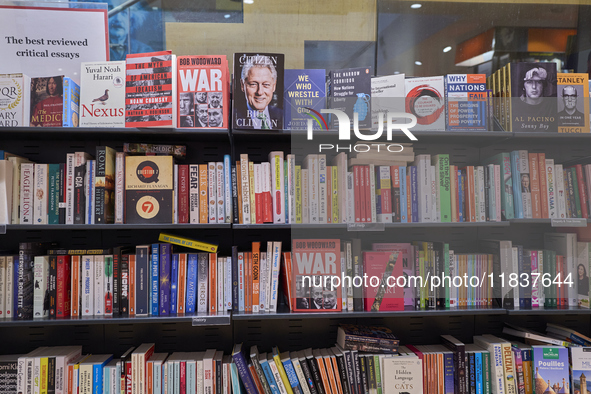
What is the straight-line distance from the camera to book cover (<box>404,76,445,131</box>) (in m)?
1.88

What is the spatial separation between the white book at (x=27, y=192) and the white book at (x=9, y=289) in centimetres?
19

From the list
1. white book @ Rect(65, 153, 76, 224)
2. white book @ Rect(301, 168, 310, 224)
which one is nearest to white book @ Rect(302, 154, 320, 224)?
white book @ Rect(301, 168, 310, 224)

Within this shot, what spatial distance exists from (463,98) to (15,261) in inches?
86.8

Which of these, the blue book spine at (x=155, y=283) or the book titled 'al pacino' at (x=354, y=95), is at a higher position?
the book titled 'al pacino' at (x=354, y=95)

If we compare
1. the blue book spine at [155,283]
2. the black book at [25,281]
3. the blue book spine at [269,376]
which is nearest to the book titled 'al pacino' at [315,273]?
the blue book spine at [269,376]

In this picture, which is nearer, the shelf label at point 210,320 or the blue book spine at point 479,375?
the shelf label at point 210,320

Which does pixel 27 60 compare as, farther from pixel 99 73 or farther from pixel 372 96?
pixel 372 96

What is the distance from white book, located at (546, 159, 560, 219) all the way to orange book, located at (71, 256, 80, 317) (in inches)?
87.1

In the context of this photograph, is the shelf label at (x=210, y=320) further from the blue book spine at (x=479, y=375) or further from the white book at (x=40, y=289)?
the blue book spine at (x=479, y=375)

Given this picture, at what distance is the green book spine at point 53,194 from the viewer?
5.77 feet

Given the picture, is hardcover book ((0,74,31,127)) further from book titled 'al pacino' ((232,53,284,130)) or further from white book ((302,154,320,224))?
white book ((302,154,320,224))

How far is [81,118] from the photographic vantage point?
1.79m

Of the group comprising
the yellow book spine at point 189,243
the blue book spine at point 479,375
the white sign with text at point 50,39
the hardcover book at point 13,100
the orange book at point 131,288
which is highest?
the white sign with text at point 50,39

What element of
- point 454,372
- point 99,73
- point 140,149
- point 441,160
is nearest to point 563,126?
point 441,160
